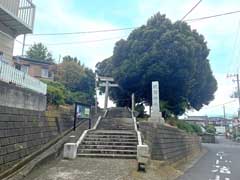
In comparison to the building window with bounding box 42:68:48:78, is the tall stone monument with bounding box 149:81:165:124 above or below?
below

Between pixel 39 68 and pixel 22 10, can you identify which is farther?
pixel 39 68

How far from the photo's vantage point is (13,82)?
8.57 meters

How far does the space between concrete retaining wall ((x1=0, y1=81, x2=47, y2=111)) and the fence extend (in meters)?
0.28

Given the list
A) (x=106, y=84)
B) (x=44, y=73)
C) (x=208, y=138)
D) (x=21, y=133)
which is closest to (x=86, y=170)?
(x=21, y=133)

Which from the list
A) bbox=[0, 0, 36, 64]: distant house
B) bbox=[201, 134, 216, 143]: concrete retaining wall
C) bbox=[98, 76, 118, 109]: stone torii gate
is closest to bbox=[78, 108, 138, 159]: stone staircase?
bbox=[0, 0, 36, 64]: distant house

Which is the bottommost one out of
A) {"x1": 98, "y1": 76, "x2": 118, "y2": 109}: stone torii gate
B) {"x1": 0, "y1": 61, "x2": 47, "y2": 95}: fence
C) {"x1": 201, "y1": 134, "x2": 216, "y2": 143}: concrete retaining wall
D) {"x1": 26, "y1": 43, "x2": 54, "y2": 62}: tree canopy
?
{"x1": 201, "y1": 134, "x2": 216, "y2": 143}: concrete retaining wall

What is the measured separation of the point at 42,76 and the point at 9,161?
2219 centimetres

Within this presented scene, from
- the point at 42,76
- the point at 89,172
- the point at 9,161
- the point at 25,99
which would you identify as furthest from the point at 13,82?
the point at 42,76

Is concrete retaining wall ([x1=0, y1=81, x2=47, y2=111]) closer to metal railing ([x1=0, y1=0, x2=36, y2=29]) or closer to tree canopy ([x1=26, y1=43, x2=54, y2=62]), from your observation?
metal railing ([x1=0, y1=0, x2=36, y2=29])

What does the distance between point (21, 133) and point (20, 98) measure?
124 centimetres

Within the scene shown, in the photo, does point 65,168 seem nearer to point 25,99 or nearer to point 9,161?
point 9,161

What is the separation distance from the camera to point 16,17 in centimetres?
1147

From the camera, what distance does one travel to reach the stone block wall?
272 inches

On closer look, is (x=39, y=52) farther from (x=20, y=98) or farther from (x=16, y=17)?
(x=20, y=98)
